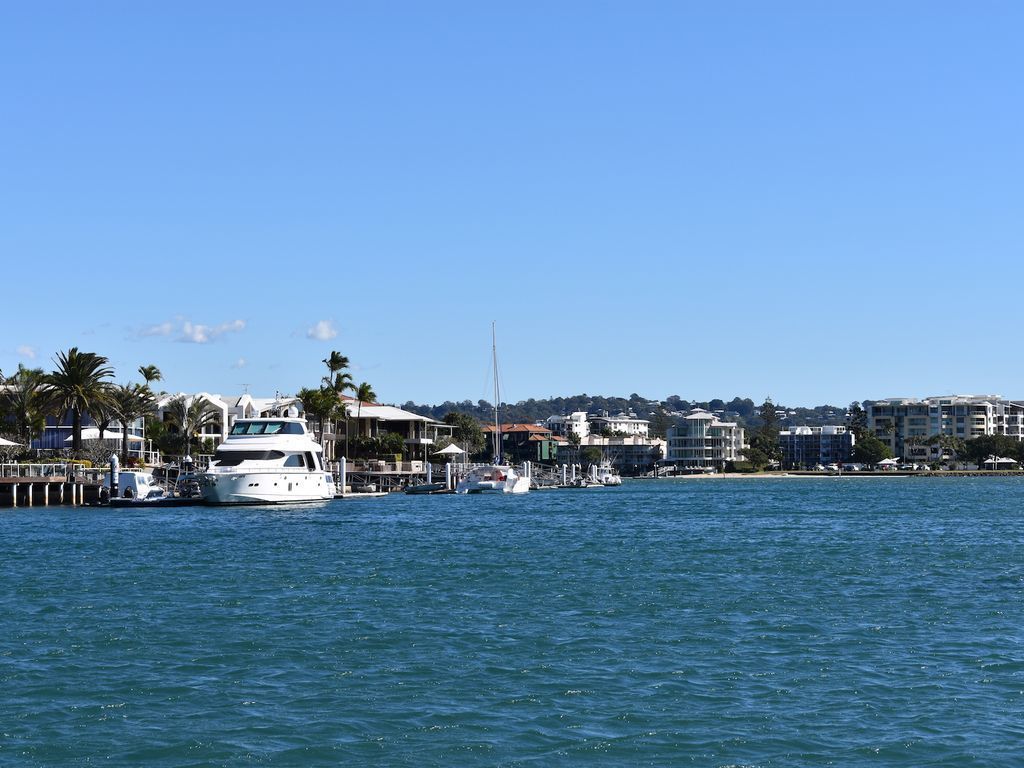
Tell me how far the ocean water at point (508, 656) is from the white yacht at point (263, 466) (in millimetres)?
27852

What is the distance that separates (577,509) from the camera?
90688 mm

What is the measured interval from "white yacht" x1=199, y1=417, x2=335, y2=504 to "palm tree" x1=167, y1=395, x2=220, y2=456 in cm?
4271

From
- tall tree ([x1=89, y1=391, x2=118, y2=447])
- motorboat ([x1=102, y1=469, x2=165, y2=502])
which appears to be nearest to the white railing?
motorboat ([x1=102, y1=469, x2=165, y2=502])

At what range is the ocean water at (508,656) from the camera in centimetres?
1731

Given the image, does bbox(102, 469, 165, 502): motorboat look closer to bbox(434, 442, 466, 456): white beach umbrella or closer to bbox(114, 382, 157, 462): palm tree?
bbox(114, 382, 157, 462): palm tree

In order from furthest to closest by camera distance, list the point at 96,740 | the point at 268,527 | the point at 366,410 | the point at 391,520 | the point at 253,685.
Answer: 1. the point at 366,410
2. the point at 391,520
3. the point at 268,527
4. the point at 253,685
5. the point at 96,740

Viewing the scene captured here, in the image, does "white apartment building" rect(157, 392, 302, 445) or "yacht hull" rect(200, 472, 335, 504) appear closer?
"yacht hull" rect(200, 472, 335, 504)

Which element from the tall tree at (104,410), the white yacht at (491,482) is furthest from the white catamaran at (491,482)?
the tall tree at (104,410)

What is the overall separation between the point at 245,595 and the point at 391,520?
37526 mm

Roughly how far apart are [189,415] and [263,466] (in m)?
49.4

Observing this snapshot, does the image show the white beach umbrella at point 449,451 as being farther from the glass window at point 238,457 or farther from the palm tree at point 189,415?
the glass window at point 238,457

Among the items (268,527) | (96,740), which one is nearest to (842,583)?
(96,740)

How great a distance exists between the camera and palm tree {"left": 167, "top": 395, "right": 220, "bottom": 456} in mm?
123625

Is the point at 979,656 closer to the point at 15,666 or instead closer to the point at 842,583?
the point at 842,583
